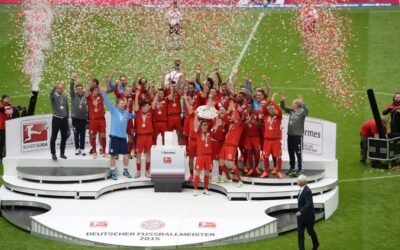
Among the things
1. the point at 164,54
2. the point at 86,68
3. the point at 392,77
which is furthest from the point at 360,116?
the point at 86,68

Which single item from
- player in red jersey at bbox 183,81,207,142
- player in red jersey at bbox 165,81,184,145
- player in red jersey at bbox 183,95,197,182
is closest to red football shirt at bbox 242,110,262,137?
player in red jersey at bbox 183,95,197,182

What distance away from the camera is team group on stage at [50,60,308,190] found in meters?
23.8

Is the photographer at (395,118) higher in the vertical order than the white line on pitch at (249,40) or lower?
lower

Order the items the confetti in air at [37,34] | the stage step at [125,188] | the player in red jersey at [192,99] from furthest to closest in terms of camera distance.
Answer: the confetti in air at [37,34], the player in red jersey at [192,99], the stage step at [125,188]

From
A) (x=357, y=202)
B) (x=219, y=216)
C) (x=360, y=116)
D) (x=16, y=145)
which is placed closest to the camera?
(x=219, y=216)

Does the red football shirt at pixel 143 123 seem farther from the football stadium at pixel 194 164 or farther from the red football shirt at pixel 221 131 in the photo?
the red football shirt at pixel 221 131

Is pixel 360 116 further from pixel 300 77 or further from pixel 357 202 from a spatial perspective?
pixel 357 202

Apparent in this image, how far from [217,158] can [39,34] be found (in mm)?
10402

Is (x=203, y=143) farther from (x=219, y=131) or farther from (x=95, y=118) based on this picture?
(x=95, y=118)

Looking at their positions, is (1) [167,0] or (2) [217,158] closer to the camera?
(2) [217,158]

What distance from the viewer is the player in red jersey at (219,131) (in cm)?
2389

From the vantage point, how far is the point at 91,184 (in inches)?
946

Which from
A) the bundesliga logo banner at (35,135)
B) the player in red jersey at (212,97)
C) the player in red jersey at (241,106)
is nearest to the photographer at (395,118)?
the player in red jersey at (241,106)

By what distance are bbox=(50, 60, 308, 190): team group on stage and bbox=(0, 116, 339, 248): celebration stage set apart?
0.38 meters
